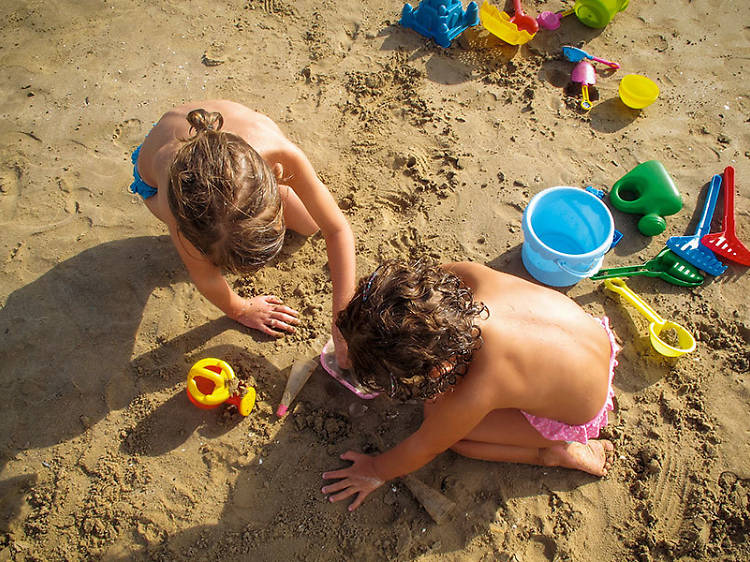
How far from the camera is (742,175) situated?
3.11 meters

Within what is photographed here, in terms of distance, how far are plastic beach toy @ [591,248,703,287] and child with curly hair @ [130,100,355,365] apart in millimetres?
1431

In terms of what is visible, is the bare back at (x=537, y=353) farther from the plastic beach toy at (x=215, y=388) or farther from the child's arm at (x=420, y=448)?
the plastic beach toy at (x=215, y=388)

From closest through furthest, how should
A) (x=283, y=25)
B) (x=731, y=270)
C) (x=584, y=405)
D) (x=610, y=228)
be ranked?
1. (x=584, y=405)
2. (x=610, y=228)
3. (x=731, y=270)
4. (x=283, y=25)

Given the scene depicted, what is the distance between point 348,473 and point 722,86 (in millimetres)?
3530

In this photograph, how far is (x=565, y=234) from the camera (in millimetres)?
2818

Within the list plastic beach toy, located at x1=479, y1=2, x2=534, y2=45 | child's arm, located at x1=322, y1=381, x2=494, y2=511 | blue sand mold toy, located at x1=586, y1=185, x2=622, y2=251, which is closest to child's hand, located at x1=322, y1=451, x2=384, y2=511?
child's arm, located at x1=322, y1=381, x2=494, y2=511

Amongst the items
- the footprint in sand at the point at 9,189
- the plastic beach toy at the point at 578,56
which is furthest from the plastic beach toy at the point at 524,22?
the footprint in sand at the point at 9,189

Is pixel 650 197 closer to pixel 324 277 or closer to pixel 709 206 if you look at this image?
pixel 709 206

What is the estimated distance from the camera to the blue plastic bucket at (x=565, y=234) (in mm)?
2510

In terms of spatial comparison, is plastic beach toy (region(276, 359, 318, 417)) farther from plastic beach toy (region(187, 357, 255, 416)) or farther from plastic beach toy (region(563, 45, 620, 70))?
plastic beach toy (region(563, 45, 620, 70))

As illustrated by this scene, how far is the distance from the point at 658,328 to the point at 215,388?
215cm

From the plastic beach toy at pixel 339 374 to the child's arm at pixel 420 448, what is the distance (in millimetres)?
283

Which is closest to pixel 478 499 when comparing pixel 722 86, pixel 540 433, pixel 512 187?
pixel 540 433

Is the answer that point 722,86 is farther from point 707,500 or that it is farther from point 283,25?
point 283,25
